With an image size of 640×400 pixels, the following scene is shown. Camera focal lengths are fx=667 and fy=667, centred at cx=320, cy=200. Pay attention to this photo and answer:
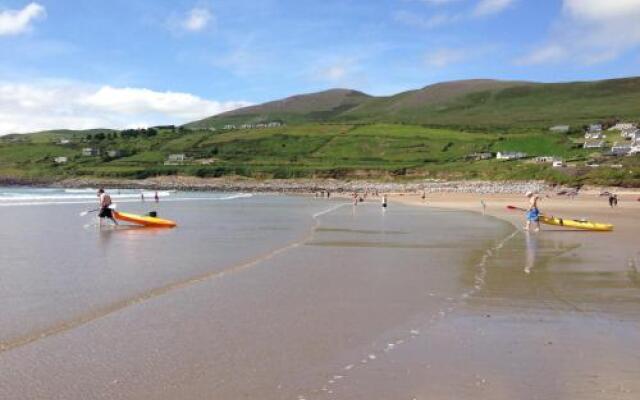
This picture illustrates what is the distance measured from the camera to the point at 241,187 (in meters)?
116

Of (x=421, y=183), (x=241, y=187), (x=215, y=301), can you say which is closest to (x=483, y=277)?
(x=215, y=301)

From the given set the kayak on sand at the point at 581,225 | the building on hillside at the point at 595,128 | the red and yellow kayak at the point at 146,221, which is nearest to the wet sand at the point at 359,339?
the kayak on sand at the point at 581,225

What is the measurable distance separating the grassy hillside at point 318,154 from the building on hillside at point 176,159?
1.38 metres

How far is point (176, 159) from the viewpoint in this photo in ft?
483

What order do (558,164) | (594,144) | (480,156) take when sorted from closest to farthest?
(558,164) → (480,156) → (594,144)

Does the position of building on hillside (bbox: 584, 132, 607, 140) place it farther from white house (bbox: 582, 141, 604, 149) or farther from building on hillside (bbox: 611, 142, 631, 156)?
building on hillside (bbox: 611, 142, 631, 156)

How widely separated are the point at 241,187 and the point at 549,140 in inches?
2313

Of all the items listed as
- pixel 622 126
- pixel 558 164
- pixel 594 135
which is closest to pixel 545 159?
pixel 558 164

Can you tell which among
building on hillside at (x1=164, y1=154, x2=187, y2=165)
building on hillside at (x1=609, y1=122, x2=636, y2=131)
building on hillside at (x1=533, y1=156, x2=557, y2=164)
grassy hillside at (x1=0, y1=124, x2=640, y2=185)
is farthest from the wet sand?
building on hillside at (x1=609, y1=122, x2=636, y2=131)

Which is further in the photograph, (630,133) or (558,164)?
(630,133)

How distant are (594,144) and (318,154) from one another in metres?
53.9

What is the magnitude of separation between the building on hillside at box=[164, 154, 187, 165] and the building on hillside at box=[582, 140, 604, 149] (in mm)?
80819

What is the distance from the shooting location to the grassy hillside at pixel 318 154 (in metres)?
107

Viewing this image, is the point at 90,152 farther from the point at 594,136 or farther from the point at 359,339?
the point at 359,339
